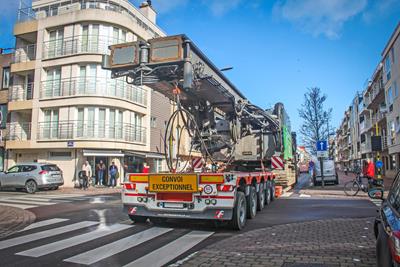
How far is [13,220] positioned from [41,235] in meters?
2.67

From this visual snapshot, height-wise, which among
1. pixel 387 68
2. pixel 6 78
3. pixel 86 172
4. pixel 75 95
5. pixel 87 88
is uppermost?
pixel 387 68

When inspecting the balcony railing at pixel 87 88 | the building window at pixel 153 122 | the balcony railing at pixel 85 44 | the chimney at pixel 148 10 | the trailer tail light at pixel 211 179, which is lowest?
the trailer tail light at pixel 211 179

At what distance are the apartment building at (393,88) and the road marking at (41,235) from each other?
30.4m

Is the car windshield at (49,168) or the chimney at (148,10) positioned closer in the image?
the car windshield at (49,168)

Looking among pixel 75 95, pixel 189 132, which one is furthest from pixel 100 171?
pixel 189 132

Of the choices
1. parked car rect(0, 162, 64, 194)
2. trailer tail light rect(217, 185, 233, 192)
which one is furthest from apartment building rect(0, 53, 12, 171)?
trailer tail light rect(217, 185, 233, 192)

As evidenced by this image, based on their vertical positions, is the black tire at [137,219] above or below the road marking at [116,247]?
above

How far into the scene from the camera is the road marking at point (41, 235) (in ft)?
21.5

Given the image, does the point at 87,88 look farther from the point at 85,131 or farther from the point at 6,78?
the point at 6,78

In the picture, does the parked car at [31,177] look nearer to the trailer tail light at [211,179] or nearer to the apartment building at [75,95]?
the apartment building at [75,95]

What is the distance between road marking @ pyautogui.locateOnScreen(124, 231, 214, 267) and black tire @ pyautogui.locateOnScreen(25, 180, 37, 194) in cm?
1487

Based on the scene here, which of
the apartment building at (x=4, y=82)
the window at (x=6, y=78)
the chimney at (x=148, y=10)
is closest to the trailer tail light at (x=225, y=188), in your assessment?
the apartment building at (x=4, y=82)

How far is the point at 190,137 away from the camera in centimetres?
996

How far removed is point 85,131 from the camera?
24.0m
